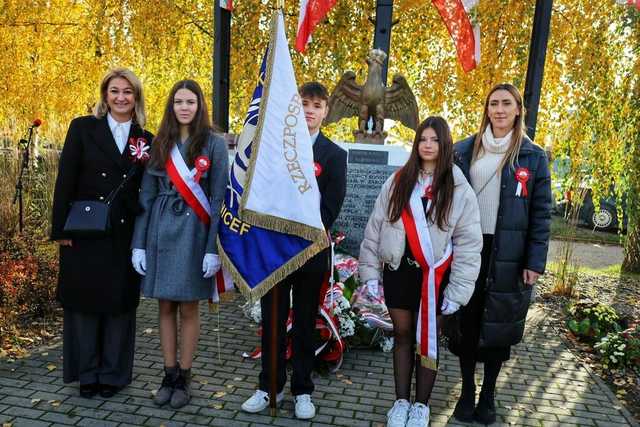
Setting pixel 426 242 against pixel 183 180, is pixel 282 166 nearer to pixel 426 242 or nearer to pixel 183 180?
pixel 183 180

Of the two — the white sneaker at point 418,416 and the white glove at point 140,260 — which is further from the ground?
the white glove at point 140,260

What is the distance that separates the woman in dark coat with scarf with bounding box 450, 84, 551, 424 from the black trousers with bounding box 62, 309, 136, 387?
210cm

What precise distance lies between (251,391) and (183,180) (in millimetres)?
1474

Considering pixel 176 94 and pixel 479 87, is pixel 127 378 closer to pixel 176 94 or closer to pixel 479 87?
pixel 176 94

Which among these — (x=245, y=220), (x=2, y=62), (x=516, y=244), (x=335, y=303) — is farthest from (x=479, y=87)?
(x=2, y=62)

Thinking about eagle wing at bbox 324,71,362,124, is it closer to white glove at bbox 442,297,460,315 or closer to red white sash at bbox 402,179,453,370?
red white sash at bbox 402,179,453,370

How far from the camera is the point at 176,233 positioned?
10.2ft

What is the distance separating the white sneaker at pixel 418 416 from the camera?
309 cm

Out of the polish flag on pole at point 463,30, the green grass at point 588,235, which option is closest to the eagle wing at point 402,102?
the polish flag on pole at point 463,30

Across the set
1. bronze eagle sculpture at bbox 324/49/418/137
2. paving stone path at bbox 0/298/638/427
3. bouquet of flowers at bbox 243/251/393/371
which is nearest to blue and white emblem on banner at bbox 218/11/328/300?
bouquet of flowers at bbox 243/251/393/371

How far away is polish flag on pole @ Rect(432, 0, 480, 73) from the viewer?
7281 millimetres

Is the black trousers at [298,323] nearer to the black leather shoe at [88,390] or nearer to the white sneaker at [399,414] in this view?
the white sneaker at [399,414]

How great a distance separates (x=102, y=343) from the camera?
3.49 meters

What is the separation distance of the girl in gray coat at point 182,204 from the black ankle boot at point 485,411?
175 centimetres
